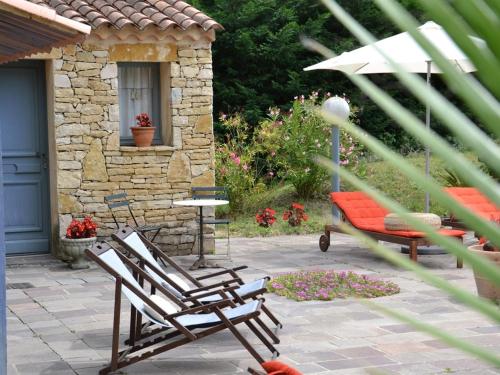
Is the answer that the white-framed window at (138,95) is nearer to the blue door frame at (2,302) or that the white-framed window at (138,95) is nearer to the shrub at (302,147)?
the shrub at (302,147)

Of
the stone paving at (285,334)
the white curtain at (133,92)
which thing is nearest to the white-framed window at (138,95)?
the white curtain at (133,92)

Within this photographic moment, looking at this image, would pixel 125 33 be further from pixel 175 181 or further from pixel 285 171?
pixel 285 171

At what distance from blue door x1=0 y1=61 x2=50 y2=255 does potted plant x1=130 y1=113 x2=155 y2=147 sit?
119 cm

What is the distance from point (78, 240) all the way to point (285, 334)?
13.2 ft

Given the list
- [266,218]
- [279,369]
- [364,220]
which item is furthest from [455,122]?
[266,218]

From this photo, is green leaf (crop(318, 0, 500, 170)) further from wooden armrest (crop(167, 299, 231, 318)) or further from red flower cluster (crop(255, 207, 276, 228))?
red flower cluster (crop(255, 207, 276, 228))

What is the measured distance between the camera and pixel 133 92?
11.2 meters

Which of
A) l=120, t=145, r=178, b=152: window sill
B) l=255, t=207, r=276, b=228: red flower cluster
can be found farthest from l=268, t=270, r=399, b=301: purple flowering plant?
l=255, t=207, r=276, b=228: red flower cluster

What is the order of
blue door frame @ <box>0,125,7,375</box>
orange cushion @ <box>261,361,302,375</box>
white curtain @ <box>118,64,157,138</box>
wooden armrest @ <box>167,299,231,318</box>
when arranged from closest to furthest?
orange cushion @ <box>261,361,302,375</box> → blue door frame @ <box>0,125,7,375</box> → wooden armrest @ <box>167,299,231,318</box> → white curtain @ <box>118,64,157,138</box>

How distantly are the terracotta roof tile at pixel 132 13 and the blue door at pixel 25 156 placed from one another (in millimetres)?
878

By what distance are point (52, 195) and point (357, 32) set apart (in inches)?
422

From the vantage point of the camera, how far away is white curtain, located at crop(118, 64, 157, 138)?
439 inches

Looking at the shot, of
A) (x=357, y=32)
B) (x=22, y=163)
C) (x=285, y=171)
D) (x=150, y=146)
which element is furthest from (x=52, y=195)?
(x=357, y=32)

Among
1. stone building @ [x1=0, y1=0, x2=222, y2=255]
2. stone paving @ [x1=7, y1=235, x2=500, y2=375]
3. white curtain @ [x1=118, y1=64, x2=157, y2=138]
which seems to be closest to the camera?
stone paving @ [x1=7, y1=235, x2=500, y2=375]
